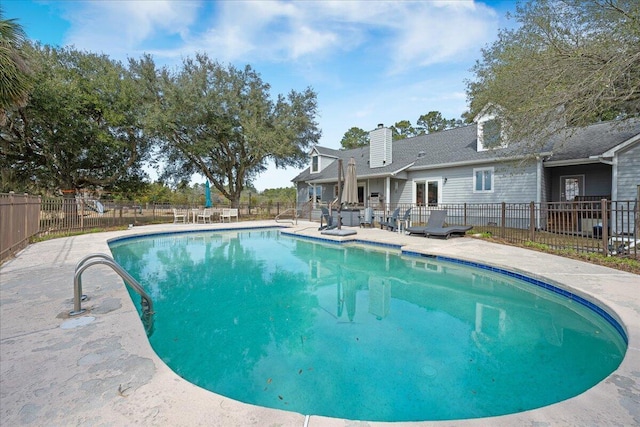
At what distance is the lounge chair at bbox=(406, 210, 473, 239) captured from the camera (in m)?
9.73

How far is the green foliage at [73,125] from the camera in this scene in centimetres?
1309

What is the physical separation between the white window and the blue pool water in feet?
27.0

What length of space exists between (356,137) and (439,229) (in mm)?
31130

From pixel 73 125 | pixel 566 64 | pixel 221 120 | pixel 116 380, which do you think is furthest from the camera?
pixel 221 120

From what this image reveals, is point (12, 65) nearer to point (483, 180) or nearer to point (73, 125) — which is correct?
point (73, 125)

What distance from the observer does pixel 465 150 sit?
560 inches

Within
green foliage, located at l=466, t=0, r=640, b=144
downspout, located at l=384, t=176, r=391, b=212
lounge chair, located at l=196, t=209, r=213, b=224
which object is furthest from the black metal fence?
lounge chair, located at l=196, t=209, r=213, b=224

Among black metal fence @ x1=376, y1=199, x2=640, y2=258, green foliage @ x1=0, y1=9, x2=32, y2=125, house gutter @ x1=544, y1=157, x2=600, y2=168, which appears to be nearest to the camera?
green foliage @ x1=0, y1=9, x2=32, y2=125

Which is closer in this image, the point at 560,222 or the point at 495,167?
the point at 560,222

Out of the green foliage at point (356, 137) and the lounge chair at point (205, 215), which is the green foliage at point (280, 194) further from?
the lounge chair at point (205, 215)

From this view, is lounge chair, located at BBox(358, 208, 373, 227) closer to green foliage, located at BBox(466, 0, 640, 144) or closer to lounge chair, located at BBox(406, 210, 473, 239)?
lounge chair, located at BBox(406, 210, 473, 239)

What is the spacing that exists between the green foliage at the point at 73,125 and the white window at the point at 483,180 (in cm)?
1763

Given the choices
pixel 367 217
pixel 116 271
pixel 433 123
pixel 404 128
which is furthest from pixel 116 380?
pixel 433 123

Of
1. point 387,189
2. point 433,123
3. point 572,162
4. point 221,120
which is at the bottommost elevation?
point 387,189
